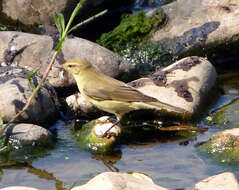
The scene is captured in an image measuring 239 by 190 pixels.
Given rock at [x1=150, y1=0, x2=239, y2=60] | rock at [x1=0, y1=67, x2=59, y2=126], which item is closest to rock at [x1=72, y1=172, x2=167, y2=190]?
→ rock at [x1=0, y1=67, x2=59, y2=126]

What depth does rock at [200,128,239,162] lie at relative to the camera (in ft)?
20.4

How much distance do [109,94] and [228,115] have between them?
1833 millimetres

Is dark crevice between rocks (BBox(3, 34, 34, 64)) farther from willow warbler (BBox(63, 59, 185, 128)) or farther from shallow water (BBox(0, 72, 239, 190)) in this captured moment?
shallow water (BBox(0, 72, 239, 190))

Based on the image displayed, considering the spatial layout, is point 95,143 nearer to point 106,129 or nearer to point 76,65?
point 106,129

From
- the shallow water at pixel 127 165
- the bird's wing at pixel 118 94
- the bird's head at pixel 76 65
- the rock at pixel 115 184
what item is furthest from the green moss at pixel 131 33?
the rock at pixel 115 184

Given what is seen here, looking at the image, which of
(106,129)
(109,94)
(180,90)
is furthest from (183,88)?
(106,129)

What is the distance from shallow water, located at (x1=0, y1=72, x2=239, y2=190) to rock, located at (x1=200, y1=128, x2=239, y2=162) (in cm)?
10

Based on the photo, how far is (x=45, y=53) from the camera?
349 inches

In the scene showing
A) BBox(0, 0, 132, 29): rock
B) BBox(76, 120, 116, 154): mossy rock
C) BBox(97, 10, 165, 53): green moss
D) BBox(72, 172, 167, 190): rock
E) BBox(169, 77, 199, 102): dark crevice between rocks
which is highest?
BBox(0, 0, 132, 29): rock

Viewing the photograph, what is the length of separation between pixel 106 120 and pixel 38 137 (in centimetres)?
96

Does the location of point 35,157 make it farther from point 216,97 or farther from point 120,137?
point 216,97

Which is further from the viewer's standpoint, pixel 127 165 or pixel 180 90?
pixel 180 90

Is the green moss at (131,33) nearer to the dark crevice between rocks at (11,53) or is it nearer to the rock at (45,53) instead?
the rock at (45,53)

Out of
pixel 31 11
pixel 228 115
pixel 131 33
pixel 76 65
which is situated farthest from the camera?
pixel 31 11
